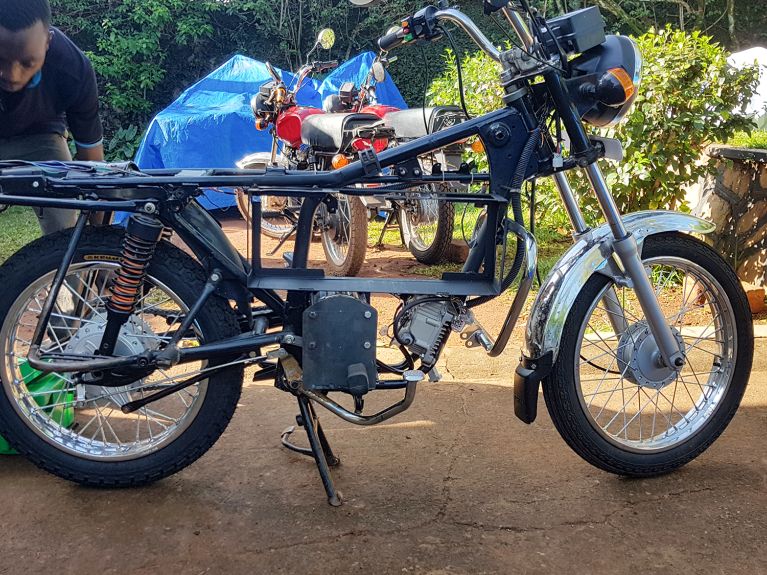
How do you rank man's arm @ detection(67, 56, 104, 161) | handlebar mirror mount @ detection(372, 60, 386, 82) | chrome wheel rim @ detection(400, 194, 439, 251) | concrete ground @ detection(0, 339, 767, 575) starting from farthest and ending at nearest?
1. handlebar mirror mount @ detection(372, 60, 386, 82)
2. chrome wheel rim @ detection(400, 194, 439, 251)
3. man's arm @ detection(67, 56, 104, 161)
4. concrete ground @ detection(0, 339, 767, 575)

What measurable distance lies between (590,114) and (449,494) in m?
1.35

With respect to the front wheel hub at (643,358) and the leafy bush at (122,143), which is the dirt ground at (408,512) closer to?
the front wheel hub at (643,358)

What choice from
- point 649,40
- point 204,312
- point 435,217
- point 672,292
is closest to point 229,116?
point 435,217

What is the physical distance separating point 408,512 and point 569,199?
3.83ft

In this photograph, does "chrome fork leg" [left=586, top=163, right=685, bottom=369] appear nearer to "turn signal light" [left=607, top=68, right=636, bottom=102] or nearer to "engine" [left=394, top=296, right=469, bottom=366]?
"turn signal light" [left=607, top=68, right=636, bottom=102]

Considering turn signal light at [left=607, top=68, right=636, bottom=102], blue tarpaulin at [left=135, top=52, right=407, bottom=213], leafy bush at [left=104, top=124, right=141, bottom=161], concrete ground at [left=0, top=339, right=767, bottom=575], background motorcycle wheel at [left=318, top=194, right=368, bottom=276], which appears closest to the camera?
concrete ground at [left=0, top=339, right=767, bottom=575]

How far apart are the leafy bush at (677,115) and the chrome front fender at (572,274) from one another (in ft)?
7.58

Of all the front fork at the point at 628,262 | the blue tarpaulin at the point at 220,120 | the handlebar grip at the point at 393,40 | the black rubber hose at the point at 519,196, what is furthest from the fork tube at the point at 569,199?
the blue tarpaulin at the point at 220,120

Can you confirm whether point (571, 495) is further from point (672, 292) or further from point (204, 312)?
point (672, 292)

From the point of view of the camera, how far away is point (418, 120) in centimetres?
533

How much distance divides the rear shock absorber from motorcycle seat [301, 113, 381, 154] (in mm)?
3169

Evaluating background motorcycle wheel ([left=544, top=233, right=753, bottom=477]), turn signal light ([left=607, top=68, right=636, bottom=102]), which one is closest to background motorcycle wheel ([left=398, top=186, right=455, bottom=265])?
background motorcycle wheel ([left=544, top=233, right=753, bottom=477])

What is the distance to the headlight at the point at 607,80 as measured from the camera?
221 centimetres

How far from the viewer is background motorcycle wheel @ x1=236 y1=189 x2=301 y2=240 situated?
494cm
